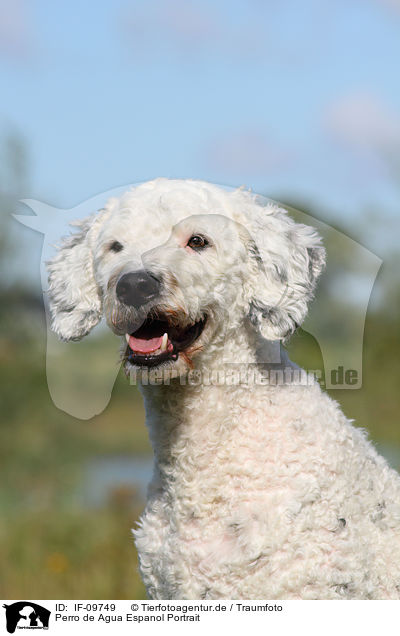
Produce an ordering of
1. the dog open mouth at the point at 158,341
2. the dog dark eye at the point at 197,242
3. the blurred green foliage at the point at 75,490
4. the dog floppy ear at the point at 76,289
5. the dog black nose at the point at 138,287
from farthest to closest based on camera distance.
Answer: the blurred green foliage at the point at 75,490
the dog floppy ear at the point at 76,289
the dog dark eye at the point at 197,242
the dog open mouth at the point at 158,341
the dog black nose at the point at 138,287

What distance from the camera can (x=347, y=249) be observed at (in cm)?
418

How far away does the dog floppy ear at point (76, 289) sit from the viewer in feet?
12.4

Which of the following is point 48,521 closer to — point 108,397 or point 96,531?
point 96,531

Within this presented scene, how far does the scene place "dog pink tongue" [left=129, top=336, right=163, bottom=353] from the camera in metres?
3.38

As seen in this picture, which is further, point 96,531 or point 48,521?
point 48,521

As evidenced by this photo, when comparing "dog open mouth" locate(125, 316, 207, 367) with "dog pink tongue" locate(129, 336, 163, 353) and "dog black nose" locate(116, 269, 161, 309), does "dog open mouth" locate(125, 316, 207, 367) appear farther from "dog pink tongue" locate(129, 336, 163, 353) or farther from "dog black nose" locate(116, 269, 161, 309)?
"dog black nose" locate(116, 269, 161, 309)

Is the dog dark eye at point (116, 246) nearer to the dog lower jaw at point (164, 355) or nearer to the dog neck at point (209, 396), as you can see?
the dog lower jaw at point (164, 355)

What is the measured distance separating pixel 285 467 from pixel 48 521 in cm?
783

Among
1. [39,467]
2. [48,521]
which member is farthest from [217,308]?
[39,467]

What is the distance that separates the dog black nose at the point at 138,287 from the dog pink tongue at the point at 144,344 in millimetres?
189
